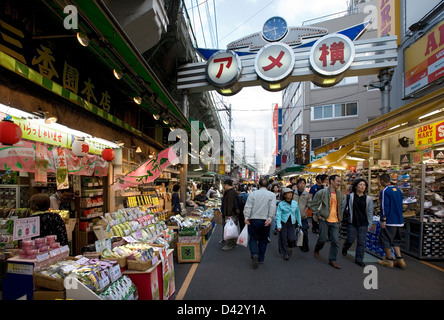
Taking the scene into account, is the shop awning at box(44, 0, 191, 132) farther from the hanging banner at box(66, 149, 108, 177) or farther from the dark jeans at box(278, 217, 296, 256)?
the dark jeans at box(278, 217, 296, 256)

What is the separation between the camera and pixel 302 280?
4703mm

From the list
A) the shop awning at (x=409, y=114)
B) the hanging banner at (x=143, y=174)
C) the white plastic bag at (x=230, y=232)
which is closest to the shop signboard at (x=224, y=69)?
the hanging banner at (x=143, y=174)

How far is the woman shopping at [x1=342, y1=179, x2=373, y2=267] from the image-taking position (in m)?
5.55

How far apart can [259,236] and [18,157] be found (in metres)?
5.40

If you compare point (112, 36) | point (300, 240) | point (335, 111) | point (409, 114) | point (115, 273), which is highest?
point (335, 111)

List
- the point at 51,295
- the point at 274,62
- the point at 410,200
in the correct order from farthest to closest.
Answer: the point at 274,62, the point at 410,200, the point at 51,295

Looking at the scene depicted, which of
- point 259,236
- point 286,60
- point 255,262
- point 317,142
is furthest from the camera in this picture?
point 317,142

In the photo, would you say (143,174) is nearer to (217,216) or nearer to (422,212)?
(217,216)

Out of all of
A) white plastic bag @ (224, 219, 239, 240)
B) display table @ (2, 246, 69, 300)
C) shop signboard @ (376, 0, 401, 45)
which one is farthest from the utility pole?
display table @ (2, 246, 69, 300)

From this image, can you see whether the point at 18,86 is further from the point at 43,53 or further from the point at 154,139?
the point at 154,139

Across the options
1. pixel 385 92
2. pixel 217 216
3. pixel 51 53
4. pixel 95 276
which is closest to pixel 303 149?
pixel 385 92

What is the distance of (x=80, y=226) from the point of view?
24.0 ft

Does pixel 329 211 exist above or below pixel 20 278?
above

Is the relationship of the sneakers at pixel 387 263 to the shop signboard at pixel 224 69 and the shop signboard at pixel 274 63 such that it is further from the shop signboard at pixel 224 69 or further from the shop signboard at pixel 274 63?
the shop signboard at pixel 224 69
